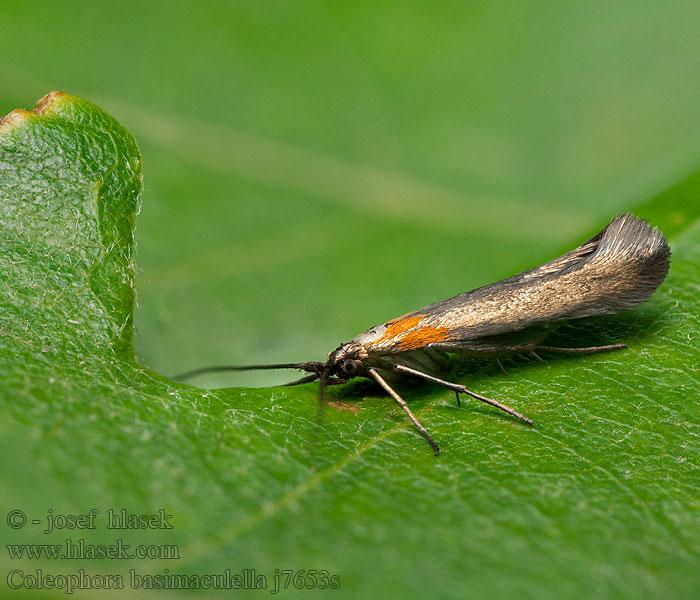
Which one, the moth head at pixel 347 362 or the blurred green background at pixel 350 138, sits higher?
the blurred green background at pixel 350 138

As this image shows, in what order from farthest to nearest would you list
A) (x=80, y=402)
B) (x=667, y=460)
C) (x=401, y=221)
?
(x=401, y=221) → (x=667, y=460) → (x=80, y=402)

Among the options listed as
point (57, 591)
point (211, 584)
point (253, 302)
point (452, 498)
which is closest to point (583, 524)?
point (452, 498)

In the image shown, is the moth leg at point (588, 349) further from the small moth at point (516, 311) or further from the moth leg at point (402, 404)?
the moth leg at point (402, 404)

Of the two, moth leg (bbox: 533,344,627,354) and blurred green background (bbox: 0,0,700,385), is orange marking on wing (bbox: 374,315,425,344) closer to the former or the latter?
moth leg (bbox: 533,344,627,354)

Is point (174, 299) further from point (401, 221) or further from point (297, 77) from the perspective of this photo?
point (297, 77)
